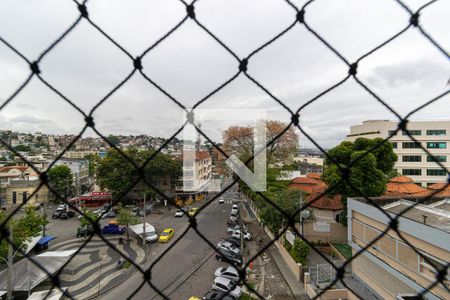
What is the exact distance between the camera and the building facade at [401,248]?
303 centimetres

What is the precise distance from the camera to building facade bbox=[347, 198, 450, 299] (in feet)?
9.95

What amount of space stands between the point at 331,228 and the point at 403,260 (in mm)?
4099

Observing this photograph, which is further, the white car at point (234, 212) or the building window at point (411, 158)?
the building window at point (411, 158)

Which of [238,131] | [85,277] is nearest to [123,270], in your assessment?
[85,277]

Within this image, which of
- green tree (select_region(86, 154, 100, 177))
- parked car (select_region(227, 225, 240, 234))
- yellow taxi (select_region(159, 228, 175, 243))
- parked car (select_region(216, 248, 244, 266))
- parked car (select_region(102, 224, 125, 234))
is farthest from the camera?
green tree (select_region(86, 154, 100, 177))

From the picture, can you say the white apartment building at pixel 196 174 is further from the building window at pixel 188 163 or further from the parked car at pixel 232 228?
the parked car at pixel 232 228

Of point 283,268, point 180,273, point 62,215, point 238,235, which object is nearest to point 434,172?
point 238,235

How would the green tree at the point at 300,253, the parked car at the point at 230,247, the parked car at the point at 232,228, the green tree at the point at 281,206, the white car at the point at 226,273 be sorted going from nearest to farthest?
1. the white car at the point at 226,273
2. the green tree at the point at 300,253
3. the green tree at the point at 281,206
4. the parked car at the point at 230,247
5. the parked car at the point at 232,228

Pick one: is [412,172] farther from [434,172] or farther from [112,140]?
[112,140]

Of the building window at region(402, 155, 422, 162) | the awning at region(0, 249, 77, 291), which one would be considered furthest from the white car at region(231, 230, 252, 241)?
the building window at region(402, 155, 422, 162)

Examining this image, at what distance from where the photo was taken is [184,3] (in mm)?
730

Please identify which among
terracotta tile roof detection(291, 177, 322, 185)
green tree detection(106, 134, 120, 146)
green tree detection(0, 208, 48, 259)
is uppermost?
green tree detection(106, 134, 120, 146)

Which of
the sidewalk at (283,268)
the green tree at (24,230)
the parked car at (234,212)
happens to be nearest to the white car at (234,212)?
the parked car at (234,212)

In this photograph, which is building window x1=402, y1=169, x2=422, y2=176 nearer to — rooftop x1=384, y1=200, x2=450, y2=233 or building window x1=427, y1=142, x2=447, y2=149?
building window x1=427, y1=142, x2=447, y2=149
